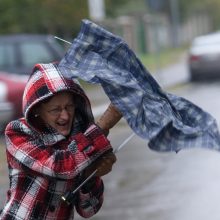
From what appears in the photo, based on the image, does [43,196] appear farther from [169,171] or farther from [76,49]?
[169,171]

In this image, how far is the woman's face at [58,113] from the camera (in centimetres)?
251

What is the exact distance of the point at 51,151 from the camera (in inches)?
97.9

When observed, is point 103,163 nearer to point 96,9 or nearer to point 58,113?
point 58,113

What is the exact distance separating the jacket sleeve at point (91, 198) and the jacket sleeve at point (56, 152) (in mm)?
133

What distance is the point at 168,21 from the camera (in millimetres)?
56906

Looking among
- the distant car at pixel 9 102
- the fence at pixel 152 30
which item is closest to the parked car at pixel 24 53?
the distant car at pixel 9 102

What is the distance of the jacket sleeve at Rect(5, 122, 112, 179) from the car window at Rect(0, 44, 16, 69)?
12.0 meters

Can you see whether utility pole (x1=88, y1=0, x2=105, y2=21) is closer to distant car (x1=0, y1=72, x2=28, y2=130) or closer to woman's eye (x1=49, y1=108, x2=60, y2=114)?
distant car (x1=0, y1=72, x2=28, y2=130)

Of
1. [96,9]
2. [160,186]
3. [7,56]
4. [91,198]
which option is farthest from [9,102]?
[96,9]

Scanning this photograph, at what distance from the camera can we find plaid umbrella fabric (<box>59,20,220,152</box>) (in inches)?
90.0

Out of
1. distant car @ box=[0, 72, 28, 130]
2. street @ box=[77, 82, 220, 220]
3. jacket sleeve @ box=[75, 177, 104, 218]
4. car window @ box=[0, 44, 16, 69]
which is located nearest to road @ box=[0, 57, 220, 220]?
street @ box=[77, 82, 220, 220]

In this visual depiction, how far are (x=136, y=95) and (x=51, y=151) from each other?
0.37m

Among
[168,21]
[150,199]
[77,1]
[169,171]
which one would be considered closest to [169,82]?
[77,1]

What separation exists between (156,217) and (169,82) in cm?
1495
